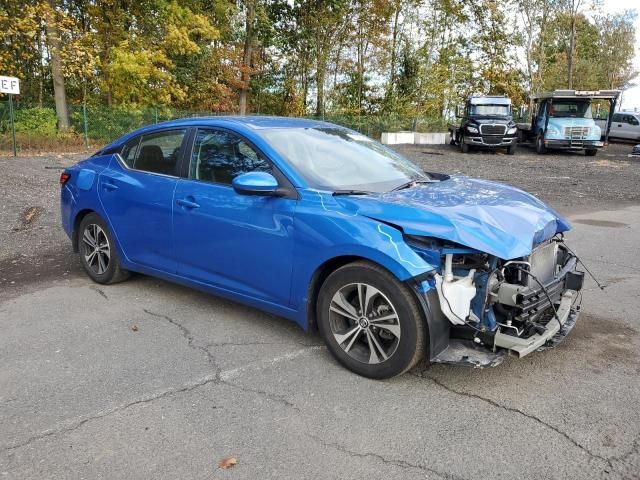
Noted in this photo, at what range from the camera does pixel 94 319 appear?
4562 mm

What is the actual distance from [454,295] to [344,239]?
29.5 inches

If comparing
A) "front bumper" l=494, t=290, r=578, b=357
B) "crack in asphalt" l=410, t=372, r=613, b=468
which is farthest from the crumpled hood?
"crack in asphalt" l=410, t=372, r=613, b=468

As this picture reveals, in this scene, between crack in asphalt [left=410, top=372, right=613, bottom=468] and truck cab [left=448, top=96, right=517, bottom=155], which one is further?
truck cab [left=448, top=96, right=517, bottom=155]

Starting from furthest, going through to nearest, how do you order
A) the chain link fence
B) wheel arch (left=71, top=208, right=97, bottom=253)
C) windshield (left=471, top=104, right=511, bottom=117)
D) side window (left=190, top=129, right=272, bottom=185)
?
1. windshield (left=471, top=104, right=511, bottom=117)
2. the chain link fence
3. wheel arch (left=71, top=208, right=97, bottom=253)
4. side window (left=190, top=129, right=272, bottom=185)

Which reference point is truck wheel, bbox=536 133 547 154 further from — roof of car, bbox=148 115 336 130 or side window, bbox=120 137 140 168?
side window, bbox=120 137 140 168

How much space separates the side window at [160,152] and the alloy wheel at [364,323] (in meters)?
1.97

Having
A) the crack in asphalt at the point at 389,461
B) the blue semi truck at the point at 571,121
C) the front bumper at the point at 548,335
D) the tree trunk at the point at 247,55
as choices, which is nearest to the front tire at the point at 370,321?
the front bumper at the point at 548,335

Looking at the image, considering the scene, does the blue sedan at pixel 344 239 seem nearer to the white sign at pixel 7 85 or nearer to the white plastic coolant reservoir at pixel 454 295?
the white plastic coolant reservoir at pixel 454 295

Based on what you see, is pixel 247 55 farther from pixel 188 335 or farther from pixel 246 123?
pixel 188 335

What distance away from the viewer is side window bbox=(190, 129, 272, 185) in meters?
4.20

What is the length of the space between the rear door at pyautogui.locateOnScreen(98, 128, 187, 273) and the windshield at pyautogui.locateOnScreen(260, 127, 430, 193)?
996 mm

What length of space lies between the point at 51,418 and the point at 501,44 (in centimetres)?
4358

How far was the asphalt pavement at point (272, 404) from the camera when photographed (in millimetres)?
2691

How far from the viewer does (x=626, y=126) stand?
107ft
